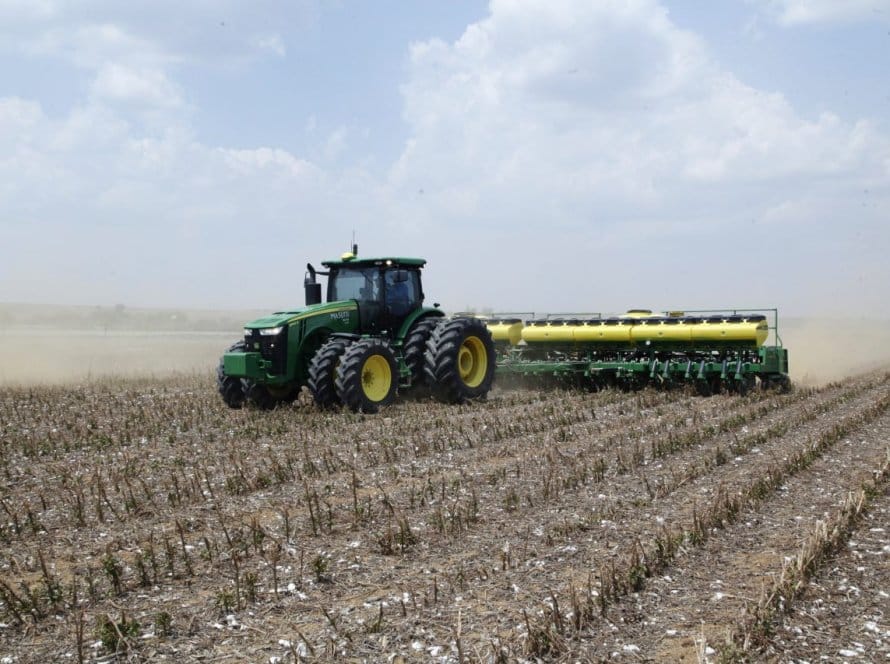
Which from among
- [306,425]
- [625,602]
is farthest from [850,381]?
[625,602]

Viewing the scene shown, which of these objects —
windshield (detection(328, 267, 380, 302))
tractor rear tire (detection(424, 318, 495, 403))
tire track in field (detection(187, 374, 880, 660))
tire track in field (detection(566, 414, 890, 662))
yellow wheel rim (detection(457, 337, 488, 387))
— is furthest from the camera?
yellow wheel rim (detection(457, 337, 488, 387))

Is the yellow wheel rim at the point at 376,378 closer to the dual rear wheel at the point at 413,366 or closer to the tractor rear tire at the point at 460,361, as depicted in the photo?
the dual rear wheel at the point at 413,366

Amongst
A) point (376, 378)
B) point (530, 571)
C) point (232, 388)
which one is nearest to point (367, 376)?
point (376, 378)

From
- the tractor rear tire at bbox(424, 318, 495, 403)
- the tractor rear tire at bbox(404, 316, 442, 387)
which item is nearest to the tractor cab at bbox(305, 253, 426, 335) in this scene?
the tractor rear tire at bbox(404, 316, 442, 387)

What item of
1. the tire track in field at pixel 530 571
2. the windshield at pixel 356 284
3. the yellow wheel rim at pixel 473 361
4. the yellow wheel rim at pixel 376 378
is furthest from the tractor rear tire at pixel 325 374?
the tire track in field at pixel 530 571

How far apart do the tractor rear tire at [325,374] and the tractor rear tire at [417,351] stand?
1.63m

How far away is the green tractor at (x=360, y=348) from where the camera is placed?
12.7 metres

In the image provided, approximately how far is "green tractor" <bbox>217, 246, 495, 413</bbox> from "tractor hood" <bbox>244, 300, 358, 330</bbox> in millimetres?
16

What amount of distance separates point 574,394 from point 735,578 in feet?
34.1

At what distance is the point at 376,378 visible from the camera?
13250mm

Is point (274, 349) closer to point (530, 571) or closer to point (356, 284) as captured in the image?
point (356, 284)

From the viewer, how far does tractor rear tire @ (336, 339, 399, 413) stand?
12.4 m

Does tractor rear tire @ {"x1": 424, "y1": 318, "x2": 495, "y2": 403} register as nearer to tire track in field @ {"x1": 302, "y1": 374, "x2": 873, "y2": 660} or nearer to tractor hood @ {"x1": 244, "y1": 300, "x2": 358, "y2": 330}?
tractor hood @ {"x1": 244, "y1": 300, "x2": 358, "y2": 330}

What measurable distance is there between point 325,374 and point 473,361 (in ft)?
11.5
